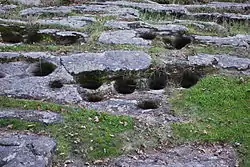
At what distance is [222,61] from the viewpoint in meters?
6.43

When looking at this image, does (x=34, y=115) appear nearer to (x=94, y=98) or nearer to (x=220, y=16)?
(x=94, y=98)

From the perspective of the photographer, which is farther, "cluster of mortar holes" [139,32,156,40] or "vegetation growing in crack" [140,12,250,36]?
"vegetation growing in crack" [140,12,250,36]

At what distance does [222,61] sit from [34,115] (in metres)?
2.99

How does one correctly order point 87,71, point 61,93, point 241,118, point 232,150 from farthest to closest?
point 87,71 < point 61,93 < point 241,118 < point 232,150

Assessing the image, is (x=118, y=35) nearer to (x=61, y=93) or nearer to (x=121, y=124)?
(x=61, y=93)

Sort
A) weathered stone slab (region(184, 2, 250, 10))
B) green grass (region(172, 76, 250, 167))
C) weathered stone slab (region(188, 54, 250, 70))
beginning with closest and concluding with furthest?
green grass (region(172, 76, 250, 167))
weathered stone slab (region(188, 54, 250, 70))
weathered stone slab (region(184, 2, 250, 10))

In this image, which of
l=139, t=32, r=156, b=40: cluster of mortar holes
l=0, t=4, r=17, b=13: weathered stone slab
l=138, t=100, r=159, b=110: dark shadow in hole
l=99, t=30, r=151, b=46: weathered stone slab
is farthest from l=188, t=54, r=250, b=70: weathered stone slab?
l=0, t=4, r=17, b=13: weathered stone slab

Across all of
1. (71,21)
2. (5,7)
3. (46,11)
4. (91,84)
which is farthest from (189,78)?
(5,7)

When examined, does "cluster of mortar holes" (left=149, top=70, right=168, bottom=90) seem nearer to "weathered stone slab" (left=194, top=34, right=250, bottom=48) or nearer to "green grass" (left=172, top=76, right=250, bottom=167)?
"green grass" (left=172, top=76, right=250, bottom=167)

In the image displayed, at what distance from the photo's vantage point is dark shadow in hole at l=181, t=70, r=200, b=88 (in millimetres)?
6113

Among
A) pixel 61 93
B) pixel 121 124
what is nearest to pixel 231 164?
pixel 121 124

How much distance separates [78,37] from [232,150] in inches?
140

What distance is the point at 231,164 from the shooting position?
172 inches

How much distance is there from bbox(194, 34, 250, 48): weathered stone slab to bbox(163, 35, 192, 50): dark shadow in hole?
0.50 ft
